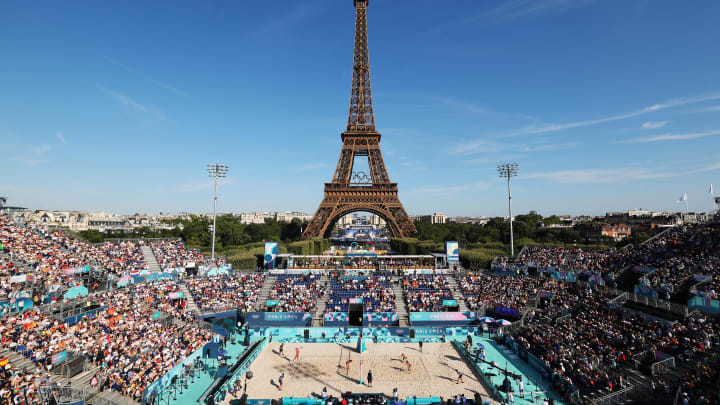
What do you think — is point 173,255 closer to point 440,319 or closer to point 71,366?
point 71,366

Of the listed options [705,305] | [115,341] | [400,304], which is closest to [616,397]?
[705,305]

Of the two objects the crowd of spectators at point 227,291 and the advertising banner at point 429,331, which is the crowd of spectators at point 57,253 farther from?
the advertising banner at point 429,331

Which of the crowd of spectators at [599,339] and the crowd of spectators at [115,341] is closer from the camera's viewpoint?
the crowd of spectators at [115,341]

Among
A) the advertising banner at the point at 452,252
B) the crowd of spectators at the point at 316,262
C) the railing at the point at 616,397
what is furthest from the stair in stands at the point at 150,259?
the railing at the point at 616,397

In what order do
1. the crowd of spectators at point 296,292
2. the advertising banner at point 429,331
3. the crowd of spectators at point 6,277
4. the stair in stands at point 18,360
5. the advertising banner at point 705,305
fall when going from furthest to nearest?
the crowd of spectators at point 296,292
the advertising banner at point 429,331
the crowd of spectators at point 6,277
the advertising banner at point 705,305
the stair in stands at point 18,360

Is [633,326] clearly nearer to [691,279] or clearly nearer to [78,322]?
[691,279]
